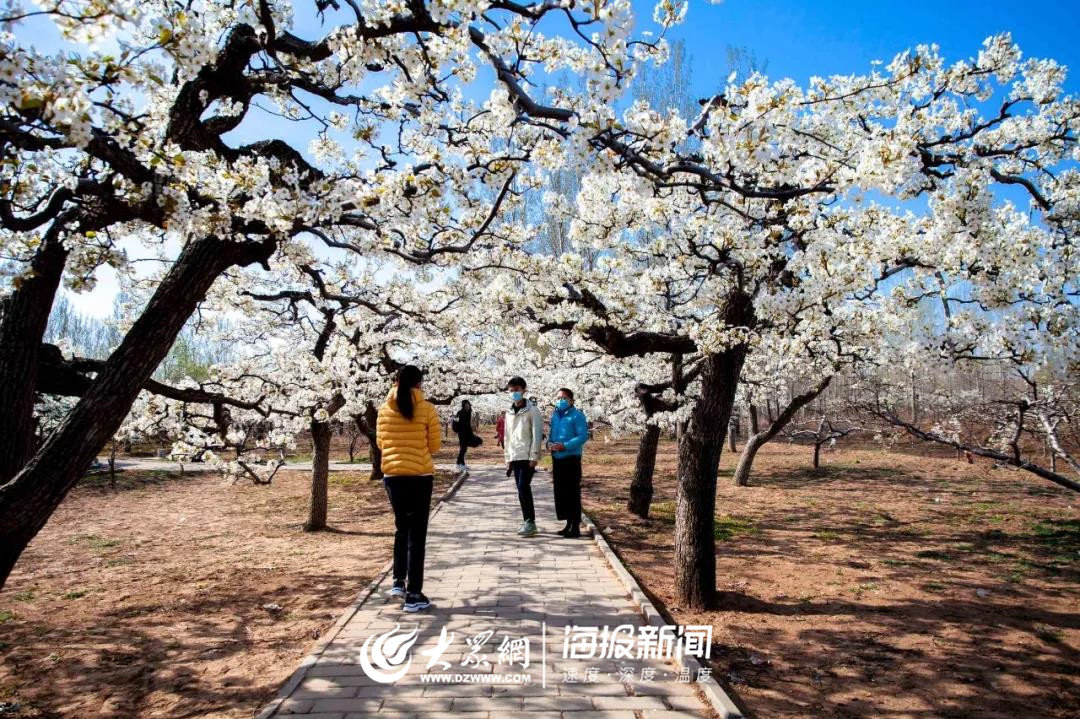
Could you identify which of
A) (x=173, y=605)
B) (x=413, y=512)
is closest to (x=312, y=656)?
(x=413, y=512)

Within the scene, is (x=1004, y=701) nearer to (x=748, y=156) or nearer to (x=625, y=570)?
(x=625, y=570)

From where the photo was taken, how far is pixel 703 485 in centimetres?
618

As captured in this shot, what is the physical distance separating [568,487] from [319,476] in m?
4.51

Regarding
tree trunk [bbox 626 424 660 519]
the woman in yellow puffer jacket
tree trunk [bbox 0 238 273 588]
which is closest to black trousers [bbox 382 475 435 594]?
the woman in yellow puffer jacket

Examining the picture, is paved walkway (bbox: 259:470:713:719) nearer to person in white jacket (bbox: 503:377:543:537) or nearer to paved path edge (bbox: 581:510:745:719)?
paved path edge (bbox: 581:510:745:719)

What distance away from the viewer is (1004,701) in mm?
4227

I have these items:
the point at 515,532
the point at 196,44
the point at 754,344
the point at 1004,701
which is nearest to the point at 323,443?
the point at 515,532

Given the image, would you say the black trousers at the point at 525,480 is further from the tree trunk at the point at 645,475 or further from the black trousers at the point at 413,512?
the tree trunk at the point at 645,475

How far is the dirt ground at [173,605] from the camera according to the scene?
419cm

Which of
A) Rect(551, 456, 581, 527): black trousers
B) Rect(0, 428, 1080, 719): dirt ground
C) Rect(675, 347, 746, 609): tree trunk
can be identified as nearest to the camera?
Rect(0, 428, 1080, 719): dirt ground

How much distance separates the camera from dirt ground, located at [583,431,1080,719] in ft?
14.3

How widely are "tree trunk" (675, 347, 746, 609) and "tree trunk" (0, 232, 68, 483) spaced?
18.9 ft

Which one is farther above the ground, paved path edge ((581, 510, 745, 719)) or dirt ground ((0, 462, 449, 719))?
paved path edge ((581, 510, 745, 719))

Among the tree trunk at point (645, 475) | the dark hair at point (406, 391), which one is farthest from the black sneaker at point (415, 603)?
the tree trunk at point (645, 475)
